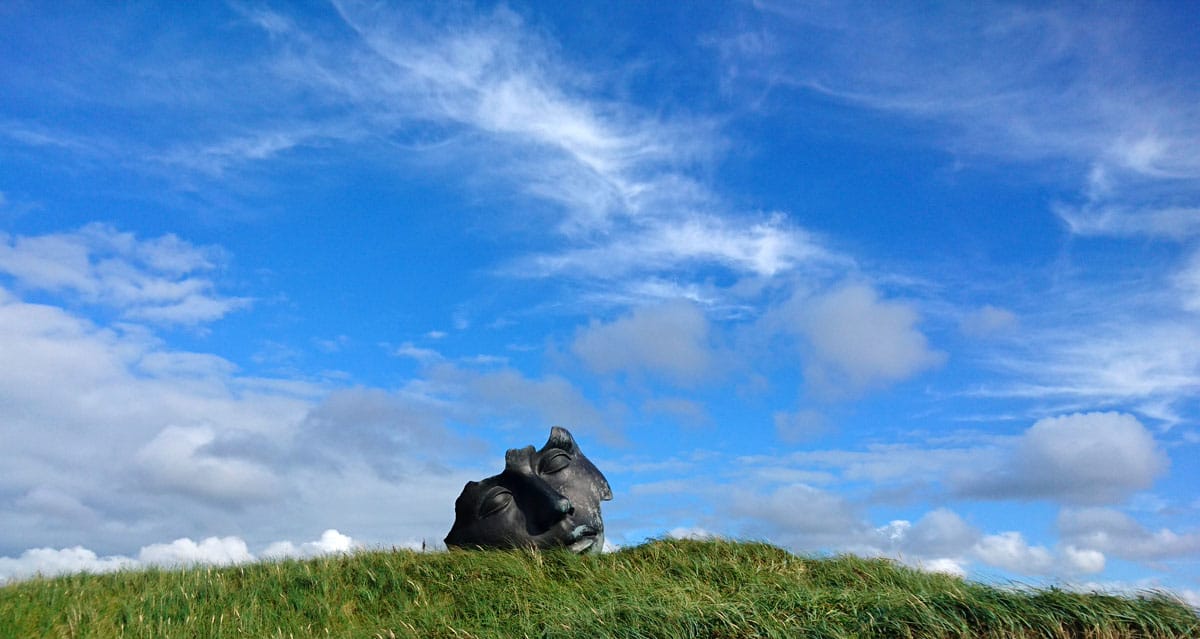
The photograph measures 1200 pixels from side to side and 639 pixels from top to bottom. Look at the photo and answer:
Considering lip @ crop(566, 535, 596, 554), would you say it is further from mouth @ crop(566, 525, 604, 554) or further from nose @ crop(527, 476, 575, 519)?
nose @ crop(527, 476, 575, 519)

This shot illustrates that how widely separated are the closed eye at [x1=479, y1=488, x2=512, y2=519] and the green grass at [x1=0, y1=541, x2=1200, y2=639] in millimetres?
762

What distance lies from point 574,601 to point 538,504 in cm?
303

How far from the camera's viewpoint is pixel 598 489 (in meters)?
14.1

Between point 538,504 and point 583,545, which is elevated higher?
point 538,504

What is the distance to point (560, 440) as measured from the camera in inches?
557

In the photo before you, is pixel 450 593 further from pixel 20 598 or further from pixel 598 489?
pixel 20 598

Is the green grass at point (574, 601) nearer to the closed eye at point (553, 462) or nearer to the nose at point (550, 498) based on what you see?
the nose at point (550, 498)

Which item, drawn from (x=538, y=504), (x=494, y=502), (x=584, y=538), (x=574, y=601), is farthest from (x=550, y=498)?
(x=574, y=601)

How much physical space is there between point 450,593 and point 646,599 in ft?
9.63

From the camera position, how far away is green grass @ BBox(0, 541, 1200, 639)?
834cm

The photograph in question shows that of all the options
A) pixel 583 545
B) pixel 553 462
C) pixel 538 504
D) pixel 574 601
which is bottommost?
pixel 574 601

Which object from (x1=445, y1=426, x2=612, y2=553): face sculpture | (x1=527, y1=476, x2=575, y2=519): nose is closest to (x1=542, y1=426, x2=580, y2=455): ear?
(x1=445, y1=426, x2=612, y2=553): face sculpture

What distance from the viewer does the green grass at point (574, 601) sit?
834cm

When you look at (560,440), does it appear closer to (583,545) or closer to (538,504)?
(538,504)
